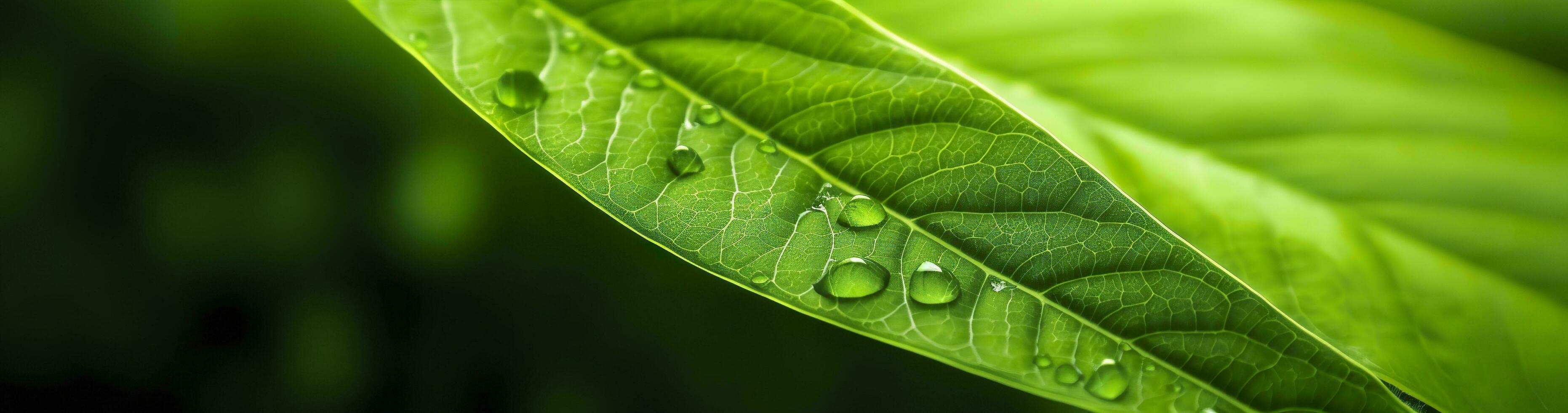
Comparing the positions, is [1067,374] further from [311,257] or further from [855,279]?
[311,257]

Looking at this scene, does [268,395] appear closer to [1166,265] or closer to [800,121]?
[800,121]

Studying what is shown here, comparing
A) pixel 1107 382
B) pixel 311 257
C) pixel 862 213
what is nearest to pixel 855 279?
pixel 862 213

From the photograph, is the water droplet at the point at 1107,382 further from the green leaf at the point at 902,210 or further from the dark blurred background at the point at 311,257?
the dark blurred background at the point at 311,257

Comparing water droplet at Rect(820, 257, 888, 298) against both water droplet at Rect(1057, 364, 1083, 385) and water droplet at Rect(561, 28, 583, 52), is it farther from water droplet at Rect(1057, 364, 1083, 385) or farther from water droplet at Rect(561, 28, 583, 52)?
water droplet at Rect(561, 28, 583, 52)

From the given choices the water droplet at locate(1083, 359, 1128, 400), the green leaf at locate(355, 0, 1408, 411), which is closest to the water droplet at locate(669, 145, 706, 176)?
the green leaf at locate(355, 0, 1408, 411)

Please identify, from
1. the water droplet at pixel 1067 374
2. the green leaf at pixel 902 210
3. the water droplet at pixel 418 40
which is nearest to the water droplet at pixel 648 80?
the green leaf at pixel 902 210
